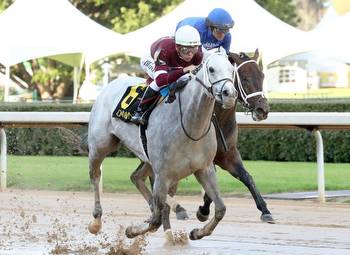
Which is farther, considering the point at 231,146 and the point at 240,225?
the point at 240,225

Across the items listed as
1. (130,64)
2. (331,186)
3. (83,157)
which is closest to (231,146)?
(331,186)

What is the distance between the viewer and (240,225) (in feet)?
30.3

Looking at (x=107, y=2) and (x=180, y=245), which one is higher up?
(x=180, y=245)

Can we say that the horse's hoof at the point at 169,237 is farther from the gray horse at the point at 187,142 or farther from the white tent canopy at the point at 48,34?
the white tent canopy at the point at 48,34

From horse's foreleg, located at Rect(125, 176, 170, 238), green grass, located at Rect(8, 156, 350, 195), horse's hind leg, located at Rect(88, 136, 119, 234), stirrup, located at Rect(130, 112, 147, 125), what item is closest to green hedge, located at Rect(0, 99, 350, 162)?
green grass, located at Rect(8, 156, 350, 195)

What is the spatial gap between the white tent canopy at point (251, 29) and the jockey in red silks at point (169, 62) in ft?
53.4

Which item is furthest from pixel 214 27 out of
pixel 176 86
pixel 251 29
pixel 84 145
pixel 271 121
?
pixel 251 29

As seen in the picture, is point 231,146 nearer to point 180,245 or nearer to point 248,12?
point 180,245

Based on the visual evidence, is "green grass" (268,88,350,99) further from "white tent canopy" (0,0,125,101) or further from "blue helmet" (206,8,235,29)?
"blue helmet" (206,8,235,29)

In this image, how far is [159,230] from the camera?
356 inches

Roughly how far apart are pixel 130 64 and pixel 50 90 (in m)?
4.67

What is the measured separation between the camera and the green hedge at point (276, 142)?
1678 centimetres

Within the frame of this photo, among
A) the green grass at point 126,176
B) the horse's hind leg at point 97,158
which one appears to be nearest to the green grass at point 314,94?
the green grass at point 126,176

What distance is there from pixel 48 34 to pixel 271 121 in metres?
15.5
